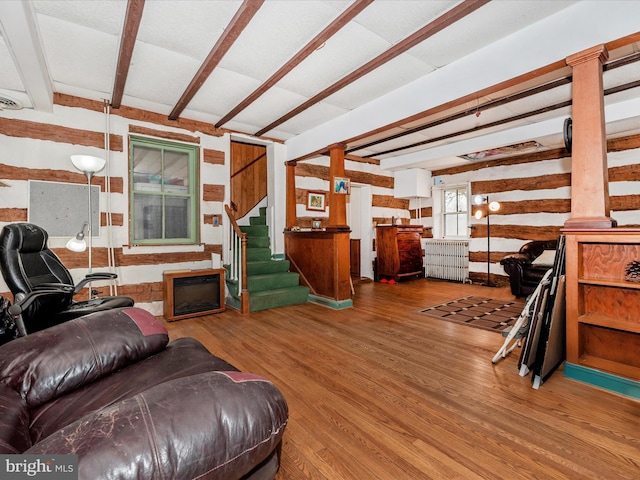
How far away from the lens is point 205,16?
247 centimetres

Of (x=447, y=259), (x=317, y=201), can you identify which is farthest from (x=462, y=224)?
(x=317, y=201)

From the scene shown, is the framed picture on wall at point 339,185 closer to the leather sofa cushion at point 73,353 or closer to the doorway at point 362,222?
the doorway at point 362,222

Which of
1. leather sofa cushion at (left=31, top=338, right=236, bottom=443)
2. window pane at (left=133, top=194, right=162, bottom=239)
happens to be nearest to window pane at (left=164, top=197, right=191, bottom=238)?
window pane at (left=133, top=194, right=162, bottom=239)

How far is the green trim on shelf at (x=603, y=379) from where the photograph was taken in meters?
2.13

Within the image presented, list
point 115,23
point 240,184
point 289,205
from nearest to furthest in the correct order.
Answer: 1. point 115,23
2. point 289,205
3. point 240,184

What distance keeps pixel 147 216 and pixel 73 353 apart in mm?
3483

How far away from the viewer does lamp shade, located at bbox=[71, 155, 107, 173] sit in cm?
322

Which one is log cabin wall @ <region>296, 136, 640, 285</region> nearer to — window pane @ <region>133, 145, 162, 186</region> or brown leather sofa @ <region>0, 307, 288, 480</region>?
window pane @ <region>133, 145, 162, 186</region>

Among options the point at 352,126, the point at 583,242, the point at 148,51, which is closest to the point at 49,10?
the point at 148,51

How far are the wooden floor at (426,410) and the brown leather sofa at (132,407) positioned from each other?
70 cm

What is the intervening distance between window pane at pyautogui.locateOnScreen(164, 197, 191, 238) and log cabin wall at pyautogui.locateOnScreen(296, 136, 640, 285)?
1.94 m

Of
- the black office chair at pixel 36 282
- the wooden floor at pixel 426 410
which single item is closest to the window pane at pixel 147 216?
the black office chair at pixel 36 282

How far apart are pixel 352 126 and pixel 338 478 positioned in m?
3.98

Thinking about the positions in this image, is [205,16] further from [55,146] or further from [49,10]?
[55,146]
